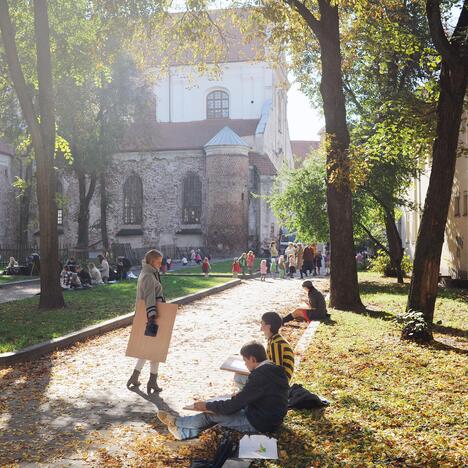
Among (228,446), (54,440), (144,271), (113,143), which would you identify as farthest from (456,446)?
(113,143)

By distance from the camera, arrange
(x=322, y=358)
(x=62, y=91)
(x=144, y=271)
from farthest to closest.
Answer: (x=62, y=91) < (x=322, y=358) < (x=144, y=271)

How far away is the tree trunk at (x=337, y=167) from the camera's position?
538 inches

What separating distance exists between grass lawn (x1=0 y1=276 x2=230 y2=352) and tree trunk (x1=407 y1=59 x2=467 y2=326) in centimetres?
645

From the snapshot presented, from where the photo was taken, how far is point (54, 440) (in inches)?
227

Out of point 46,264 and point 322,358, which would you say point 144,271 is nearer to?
point 322,358

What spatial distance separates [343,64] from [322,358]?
479 inches

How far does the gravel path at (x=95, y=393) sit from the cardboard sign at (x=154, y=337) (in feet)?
1.53

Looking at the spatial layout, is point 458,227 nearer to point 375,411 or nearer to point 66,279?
point 66,279

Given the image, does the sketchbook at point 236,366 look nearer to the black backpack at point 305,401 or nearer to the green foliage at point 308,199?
the black backpack at point 305,401

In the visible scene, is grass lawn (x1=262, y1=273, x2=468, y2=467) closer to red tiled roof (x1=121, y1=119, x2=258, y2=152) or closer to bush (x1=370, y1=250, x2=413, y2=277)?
bush (x1=370, y1=250, x2=413, y2=277)

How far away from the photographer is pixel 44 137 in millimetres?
15172

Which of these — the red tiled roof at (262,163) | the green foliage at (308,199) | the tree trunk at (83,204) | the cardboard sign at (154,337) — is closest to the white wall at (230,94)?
the red tiled roof at (262,163)

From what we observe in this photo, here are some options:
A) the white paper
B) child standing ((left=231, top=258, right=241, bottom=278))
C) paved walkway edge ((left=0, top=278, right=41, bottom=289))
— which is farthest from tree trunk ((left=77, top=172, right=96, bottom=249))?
the white paper

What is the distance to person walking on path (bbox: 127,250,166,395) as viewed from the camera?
761cm
